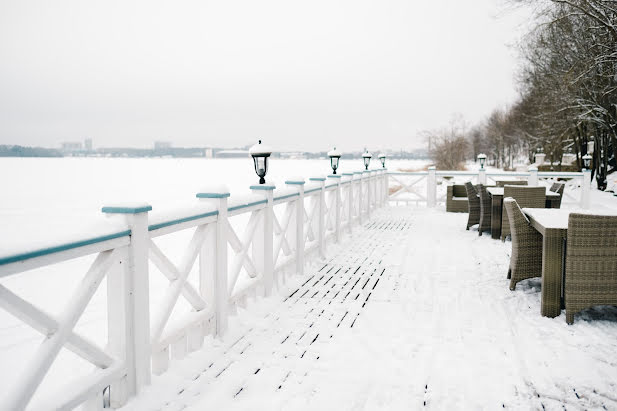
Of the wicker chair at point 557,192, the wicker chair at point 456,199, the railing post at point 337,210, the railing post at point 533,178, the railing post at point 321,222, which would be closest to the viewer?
the railing post at point 321,222

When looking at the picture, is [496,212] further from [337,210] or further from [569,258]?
[569,258]

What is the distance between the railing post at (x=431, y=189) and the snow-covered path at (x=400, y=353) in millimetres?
8579

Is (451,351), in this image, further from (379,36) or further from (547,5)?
(379,36)

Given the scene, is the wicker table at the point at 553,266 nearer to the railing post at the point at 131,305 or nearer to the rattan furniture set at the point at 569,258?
the rattan furniture set at the point at 569,258

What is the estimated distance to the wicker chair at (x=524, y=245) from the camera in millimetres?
4379

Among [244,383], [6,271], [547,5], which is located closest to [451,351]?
[244,383]

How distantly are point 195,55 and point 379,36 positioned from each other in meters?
16.4

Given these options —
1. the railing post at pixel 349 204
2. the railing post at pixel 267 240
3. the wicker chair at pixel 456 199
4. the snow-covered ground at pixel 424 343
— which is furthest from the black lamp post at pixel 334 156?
the railing post at pixel 267 240

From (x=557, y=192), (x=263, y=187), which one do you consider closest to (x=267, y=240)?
(x=263, y=187)

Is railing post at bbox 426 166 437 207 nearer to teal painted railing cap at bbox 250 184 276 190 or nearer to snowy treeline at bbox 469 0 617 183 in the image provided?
snowy treeline at bbox 469 0 617 183

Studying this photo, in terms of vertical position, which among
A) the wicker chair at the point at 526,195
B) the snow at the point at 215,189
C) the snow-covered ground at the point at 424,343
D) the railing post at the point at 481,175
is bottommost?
the snow-covered ground at the point at 424,343

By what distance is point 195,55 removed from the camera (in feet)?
126

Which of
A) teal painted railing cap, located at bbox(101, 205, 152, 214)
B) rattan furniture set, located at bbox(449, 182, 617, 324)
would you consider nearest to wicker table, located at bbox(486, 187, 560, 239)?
rattan furniture set, located at bbox(449, 182, 617, 324)

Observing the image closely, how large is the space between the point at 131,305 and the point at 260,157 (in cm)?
277
